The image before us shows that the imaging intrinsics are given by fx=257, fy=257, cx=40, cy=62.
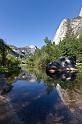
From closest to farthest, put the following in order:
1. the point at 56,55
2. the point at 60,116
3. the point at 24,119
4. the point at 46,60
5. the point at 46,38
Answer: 1. the point at 24,119
2. the point at 60,116
3. the point at 46,60
4. the point at 56,55
5. the point at 46,38

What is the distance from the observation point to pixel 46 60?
4759 inches

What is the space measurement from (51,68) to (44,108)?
202 ft

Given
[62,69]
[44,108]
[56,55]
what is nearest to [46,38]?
[56,55]

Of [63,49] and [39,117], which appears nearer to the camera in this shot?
[39,117]

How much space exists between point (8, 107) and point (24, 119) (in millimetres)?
3227

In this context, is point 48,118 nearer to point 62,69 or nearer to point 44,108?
point 44,108

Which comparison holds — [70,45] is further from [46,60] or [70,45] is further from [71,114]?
[71,114]

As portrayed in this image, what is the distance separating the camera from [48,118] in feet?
41.5

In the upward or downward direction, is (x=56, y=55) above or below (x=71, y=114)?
above

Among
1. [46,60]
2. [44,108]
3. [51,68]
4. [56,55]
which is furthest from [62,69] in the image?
[44,108]

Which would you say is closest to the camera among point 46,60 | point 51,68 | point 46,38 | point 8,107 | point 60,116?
point 60,116

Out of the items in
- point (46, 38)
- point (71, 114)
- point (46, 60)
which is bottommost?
point (71, 114)

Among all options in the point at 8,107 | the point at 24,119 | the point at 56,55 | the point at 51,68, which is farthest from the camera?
the point at 56,55

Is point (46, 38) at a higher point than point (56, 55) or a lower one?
higher
